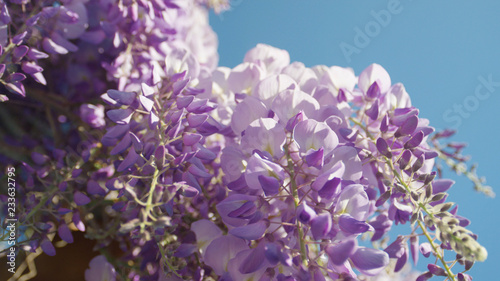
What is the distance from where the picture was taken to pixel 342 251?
0.31 m

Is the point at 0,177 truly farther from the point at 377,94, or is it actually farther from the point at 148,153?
the point at 377,94

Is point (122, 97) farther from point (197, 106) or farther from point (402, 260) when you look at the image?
point (402, 260)

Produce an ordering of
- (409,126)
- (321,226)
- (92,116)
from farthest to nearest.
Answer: (92,116), (409,126), (321,226)

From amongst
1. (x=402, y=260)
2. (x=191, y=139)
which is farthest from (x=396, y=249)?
(x=191, y=139)

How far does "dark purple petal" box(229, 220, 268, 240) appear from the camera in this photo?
343mm

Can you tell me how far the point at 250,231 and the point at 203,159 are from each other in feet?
0.31

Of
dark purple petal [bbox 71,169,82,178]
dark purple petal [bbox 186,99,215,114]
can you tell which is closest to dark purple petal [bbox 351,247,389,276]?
dark purple petal [bbox 186,99,215,114]

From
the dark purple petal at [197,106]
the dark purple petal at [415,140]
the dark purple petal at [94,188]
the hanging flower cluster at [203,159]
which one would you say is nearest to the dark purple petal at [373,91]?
the hanging flower cluster at [203,159]

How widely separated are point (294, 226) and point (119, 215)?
0.24 m

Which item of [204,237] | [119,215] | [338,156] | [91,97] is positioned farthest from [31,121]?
[338,156]

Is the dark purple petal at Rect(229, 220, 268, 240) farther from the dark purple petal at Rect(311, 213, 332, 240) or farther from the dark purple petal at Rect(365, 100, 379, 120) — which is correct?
the dark purple petal at Rect(365, 100, 379, 120)

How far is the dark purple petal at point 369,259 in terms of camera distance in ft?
1.10

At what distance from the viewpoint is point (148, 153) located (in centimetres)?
39

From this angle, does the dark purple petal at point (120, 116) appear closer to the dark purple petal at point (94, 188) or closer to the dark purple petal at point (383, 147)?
the dark purple petal at point (94, 188)
